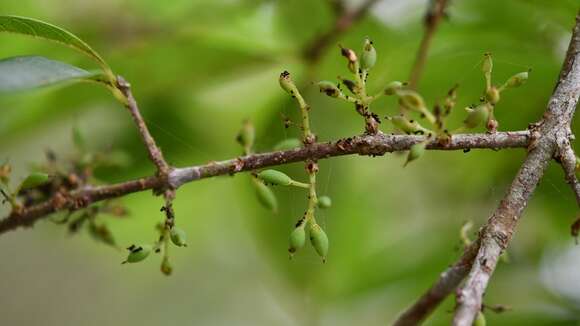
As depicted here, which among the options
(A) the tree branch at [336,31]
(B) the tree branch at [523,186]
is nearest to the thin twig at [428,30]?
(A) the tree branch at [336,31]

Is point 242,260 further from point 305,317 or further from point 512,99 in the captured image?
point 512,99

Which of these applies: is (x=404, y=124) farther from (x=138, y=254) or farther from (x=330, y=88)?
(x=138, y=254)

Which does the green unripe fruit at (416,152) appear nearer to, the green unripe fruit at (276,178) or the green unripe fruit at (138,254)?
the green unripe fruit at (276,178)

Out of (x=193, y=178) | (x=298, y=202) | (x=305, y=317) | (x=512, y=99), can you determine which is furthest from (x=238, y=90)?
(x=193, y=178)

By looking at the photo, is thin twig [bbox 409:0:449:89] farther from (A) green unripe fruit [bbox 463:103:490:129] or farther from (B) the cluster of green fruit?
(A) green unripe fruit [bbox 463:103:490:129]

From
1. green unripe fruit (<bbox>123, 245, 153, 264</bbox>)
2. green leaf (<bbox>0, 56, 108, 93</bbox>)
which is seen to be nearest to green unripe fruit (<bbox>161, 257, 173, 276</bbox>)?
green unripe fruit (<bbox>123, 245, 153, 264</bbox>)

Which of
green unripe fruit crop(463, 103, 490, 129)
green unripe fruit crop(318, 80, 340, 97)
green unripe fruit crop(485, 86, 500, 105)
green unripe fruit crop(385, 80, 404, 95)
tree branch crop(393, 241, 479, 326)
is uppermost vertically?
green unripe fruit crop(318, 80, 340, 97)

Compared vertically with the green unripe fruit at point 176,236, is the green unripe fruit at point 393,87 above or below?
above
